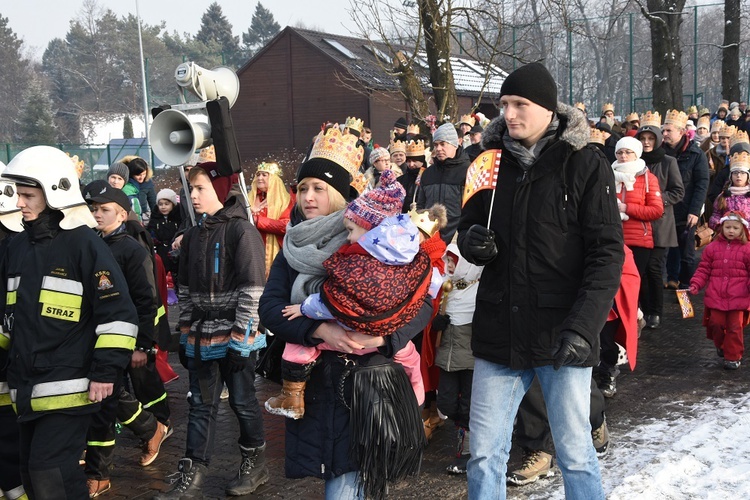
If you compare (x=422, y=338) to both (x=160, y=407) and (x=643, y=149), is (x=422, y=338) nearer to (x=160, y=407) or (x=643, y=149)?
(x=160, y=407)

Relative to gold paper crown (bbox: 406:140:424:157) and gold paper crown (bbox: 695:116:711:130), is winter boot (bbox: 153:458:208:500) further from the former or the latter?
gold paper crown (bbox: 695:116:711:130)

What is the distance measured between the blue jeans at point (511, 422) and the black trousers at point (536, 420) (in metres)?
1.46

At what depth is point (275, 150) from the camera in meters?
39.1

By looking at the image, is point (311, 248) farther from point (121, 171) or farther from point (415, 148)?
point (121, 171)

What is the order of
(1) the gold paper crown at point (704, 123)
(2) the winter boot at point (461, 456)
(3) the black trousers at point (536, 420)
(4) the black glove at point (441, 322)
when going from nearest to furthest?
(3) the black trousers at point (536, 420) < (2) the winter boot at point (461, 456) < (4) the black glove at point (441, 322) < (1) the gold paper crown at point (704, 123)

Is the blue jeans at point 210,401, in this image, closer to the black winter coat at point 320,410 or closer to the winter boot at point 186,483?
the winter boot at point 186,483

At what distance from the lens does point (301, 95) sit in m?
38.7

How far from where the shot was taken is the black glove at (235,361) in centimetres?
491

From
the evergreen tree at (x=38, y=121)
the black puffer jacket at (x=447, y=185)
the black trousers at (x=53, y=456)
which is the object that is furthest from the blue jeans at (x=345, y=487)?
the evergreen tree at (x=38, y=121)

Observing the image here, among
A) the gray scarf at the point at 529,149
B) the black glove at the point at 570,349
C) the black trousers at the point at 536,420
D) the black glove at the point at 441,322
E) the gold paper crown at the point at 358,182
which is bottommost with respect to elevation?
the black trousers at the point at 536,420

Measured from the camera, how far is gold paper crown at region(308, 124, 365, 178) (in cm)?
387

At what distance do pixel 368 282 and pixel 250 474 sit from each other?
240cm

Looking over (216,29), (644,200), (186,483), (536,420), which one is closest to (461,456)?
(536,420)

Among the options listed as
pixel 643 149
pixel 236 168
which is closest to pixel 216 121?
pixel 236 168
